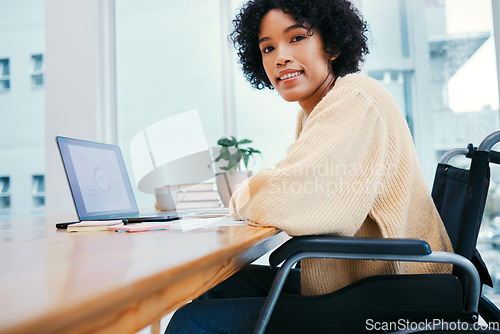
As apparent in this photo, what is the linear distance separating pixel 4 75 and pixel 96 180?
270 centimetres

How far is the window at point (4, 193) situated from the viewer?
3.11m

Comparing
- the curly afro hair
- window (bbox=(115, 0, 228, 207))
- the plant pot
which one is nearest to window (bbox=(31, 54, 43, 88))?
window (bbox=(115, 0, 228, 207))

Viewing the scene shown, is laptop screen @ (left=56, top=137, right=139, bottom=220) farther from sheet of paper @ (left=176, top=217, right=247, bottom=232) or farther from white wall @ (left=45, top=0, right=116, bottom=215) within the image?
white wall @ (left=45, top=0, right=116, bottom=215)

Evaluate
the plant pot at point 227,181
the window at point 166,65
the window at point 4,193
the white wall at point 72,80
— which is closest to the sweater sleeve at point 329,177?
the plant pot at point 227,181

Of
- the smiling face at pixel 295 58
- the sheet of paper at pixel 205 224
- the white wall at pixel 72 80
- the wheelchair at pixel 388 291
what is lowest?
the wheelchair at pixel 388 291

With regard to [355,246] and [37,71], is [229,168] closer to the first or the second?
[355,246]

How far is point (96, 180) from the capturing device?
1133 mm

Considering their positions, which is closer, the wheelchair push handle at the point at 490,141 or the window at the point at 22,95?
the wheelchair push handle at the point at 490,141

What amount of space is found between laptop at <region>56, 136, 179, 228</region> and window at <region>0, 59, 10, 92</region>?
8.10ft

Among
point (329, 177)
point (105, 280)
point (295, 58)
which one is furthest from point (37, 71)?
point (105, 280)

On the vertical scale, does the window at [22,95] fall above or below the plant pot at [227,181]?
above

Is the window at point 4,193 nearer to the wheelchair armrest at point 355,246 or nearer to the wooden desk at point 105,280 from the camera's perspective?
the wooden desk at point 105,280

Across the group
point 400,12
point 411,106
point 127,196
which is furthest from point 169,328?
point 400,12

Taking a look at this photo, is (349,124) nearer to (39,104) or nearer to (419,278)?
(419,278)
